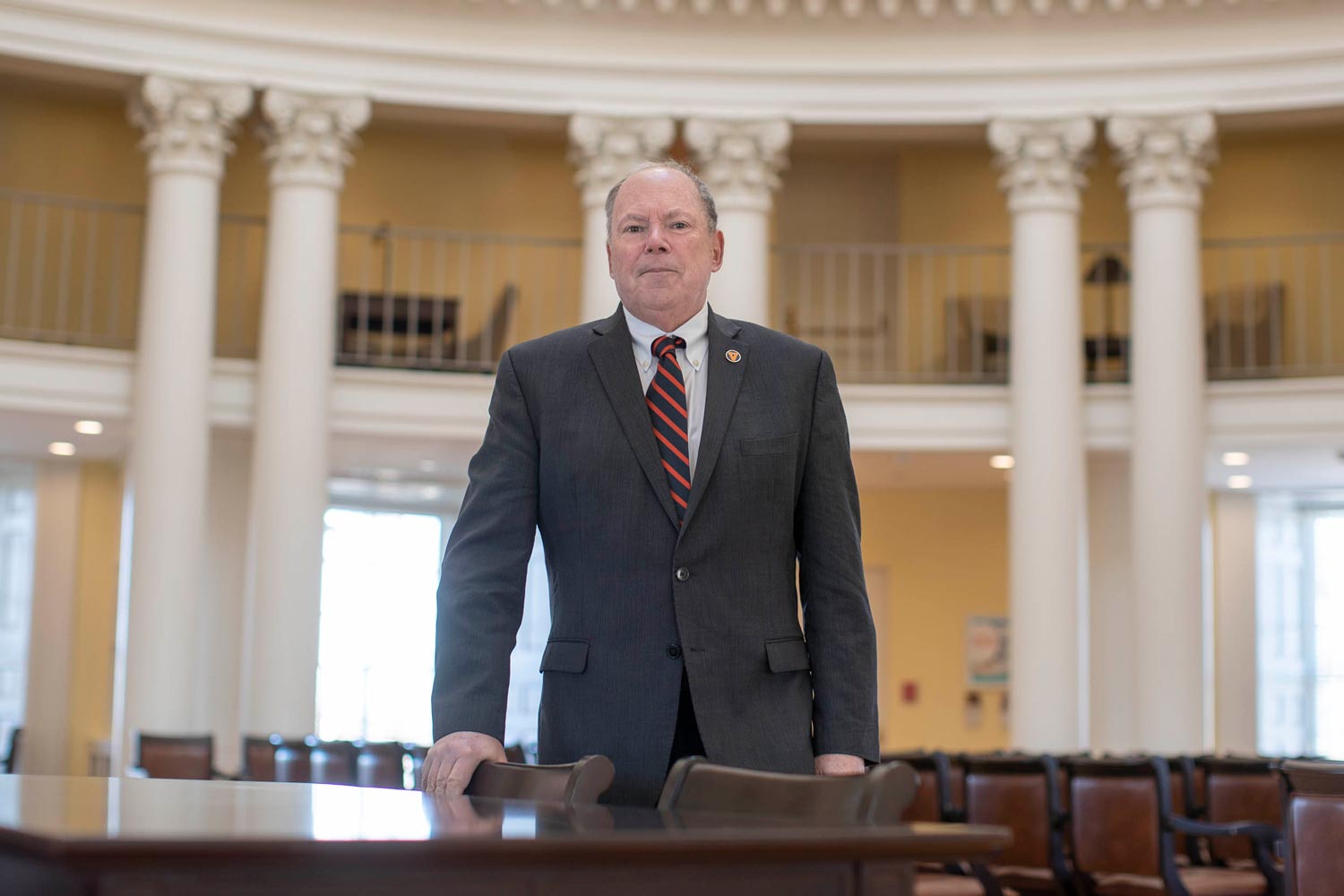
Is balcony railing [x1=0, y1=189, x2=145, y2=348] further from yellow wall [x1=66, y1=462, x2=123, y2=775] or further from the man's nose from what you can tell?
the man's nose

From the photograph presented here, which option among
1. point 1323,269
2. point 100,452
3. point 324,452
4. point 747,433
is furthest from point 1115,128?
point 747,433

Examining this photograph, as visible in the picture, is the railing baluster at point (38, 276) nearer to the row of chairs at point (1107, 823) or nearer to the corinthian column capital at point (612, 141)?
the corinthian column capital at point (612, 141)

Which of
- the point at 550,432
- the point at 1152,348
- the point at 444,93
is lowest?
the point at 550,432

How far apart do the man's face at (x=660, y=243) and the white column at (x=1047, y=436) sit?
8590 mm

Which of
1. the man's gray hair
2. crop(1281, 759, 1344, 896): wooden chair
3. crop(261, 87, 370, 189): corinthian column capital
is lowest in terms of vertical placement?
crop(1281, 759, 1344, 896): wooden chair

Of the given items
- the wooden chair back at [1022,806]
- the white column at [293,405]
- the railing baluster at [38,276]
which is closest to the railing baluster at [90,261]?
the railing baluster at [38,276]

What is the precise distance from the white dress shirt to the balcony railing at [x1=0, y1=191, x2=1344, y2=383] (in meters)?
9.05

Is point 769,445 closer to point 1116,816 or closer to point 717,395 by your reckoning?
point 717,395

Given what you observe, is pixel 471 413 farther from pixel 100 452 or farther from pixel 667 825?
pixel 667 825

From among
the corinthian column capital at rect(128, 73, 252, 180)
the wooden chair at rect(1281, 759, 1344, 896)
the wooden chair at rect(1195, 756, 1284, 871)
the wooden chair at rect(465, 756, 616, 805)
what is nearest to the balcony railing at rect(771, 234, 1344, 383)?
the corinthian column capital at rect(128, 73, 252, 180)

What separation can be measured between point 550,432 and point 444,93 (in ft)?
29.7

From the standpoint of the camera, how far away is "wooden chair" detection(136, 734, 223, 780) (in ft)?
29.2

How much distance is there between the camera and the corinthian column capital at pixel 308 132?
1084 centimetres

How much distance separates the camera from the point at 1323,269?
1249 cm
